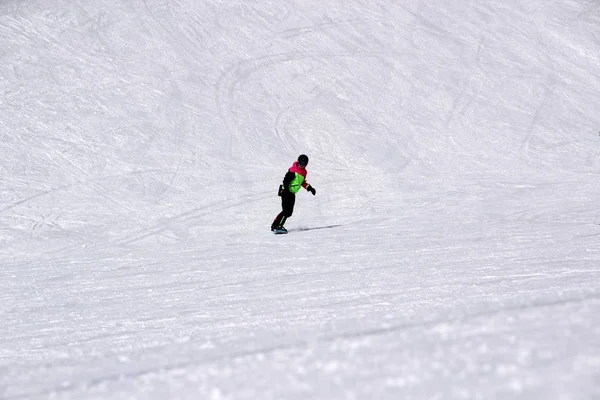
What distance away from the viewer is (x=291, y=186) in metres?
10.6

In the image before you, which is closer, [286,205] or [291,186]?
[291,186]

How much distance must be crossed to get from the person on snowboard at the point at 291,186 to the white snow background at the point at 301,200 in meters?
0.53

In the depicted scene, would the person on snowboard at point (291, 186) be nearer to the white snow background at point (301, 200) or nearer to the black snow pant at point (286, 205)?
the black snow pant at point (286, 205)

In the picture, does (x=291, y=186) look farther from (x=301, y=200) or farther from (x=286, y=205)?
(x=301, y=200)

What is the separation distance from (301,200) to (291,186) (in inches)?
101

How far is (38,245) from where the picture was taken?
1067cm

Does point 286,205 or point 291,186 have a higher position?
point 291,186

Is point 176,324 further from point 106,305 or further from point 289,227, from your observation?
point 289,227

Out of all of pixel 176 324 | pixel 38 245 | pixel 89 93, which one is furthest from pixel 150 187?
pixel 176 324

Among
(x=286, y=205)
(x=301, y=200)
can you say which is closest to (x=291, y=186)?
(x=286, y=205)

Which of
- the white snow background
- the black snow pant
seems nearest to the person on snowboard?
the black snow pant

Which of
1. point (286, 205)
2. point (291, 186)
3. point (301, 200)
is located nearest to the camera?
point (291, 186)

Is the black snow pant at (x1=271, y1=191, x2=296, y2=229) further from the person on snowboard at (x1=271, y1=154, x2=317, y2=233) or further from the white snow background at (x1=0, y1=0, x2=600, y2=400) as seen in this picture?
the white snow background at (x1=0, y1=0, x2=600, y2=400)

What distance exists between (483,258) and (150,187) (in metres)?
7.81
